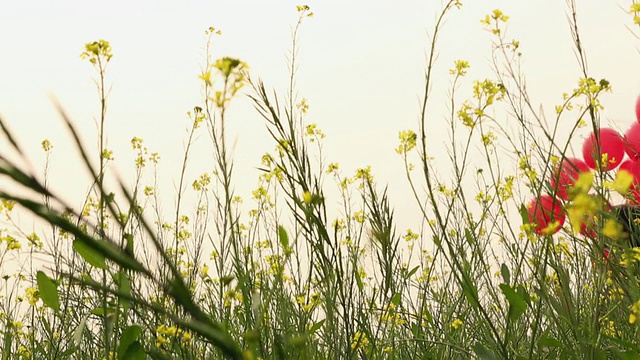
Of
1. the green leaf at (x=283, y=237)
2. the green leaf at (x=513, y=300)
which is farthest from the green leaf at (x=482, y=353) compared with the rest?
the green leaf at (x=283, y=237)

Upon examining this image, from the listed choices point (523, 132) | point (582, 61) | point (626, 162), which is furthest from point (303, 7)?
point (626, 162)

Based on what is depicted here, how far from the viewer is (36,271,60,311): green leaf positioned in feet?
3.37

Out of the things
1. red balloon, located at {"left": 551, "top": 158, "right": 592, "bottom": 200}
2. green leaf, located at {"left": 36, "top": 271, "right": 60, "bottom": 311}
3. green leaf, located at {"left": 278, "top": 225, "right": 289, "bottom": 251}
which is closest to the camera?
green leaf, located at {"left": 278, "top": 225, "right": 289, "bottom": 251}

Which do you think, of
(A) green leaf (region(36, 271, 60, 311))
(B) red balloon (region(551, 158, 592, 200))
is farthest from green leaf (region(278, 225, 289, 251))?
(A) green leaf (region(36, 271, 60, 311))

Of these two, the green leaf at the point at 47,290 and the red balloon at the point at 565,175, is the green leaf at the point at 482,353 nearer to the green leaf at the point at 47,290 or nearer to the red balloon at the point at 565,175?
the red balloon at the point at 565,175

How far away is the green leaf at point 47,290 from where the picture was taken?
103 cm

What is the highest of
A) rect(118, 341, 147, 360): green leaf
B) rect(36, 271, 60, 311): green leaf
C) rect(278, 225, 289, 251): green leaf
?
rect(36, 271, 60, 311): green leaf

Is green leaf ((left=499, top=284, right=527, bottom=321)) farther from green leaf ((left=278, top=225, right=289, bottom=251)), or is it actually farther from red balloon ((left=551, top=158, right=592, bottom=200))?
green leaf ((left=278, top=225, right=289, bottom=251))

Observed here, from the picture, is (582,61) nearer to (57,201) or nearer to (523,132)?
(523,132)

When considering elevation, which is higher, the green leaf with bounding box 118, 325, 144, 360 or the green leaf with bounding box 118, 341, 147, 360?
the green leaf with bounding box 118, 325, 144, 360

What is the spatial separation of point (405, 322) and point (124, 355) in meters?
1.55

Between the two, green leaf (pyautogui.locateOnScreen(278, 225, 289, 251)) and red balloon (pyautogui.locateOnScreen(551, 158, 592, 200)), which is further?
red balloon (pyautogui.locateOnScreen(551, 158, 592, 200))

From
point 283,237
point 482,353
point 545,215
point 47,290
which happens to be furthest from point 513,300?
point 47,290

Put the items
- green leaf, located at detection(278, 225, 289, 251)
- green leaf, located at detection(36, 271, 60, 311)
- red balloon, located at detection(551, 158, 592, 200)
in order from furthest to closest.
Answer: green leaf, located at detection(36, 271, 60, 311) → red balloon, located at detection(551, 158, 592, 200) → green leaf, located at detection(278, 225, 289, 251)
